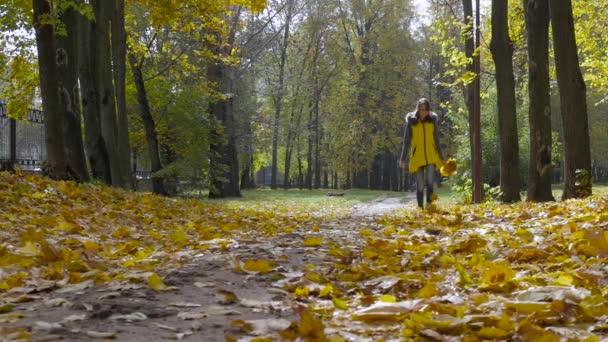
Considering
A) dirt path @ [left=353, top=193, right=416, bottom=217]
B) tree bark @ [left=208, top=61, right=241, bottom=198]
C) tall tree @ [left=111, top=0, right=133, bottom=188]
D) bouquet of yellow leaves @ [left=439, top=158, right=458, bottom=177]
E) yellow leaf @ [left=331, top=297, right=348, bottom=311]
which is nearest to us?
yellow leaf @ [left=331, top=297, right=348, bottom=311]

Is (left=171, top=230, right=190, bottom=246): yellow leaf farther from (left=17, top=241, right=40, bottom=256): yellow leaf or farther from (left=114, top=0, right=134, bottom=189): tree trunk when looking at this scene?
(left=114, top=0, right=134, bottom=189): tree trunk

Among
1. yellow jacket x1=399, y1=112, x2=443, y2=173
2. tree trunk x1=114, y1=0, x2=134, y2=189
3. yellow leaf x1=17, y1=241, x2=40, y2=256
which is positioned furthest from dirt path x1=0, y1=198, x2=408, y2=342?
tree trunk x1=114, y1=0, x2=134, y2=189

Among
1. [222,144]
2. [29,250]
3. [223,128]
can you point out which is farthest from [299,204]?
[29,250]

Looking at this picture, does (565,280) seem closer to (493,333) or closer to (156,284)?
(493,333)

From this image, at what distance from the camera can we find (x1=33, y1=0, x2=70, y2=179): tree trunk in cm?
1113

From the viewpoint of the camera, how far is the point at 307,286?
412 cm

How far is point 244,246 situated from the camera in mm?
6246

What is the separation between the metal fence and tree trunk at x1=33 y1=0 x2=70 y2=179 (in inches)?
231

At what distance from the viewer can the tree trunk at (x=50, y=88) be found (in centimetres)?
1113

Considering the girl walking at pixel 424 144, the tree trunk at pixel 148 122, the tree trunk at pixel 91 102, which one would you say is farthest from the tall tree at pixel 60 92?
the tree trunk at pixel 148 122

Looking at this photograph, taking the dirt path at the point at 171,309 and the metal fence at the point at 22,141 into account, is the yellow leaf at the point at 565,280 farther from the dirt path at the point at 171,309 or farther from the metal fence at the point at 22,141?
the metal fence at the point at 22,141

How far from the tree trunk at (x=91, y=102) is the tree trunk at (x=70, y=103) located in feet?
3.30

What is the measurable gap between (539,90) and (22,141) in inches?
588

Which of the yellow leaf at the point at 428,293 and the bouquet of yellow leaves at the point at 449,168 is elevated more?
the bouquet of yellow leaves at the point at 449,168
